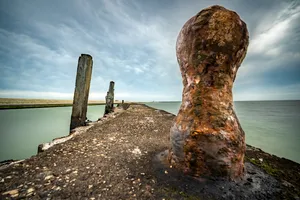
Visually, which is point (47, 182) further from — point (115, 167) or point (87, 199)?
point (115, 167)

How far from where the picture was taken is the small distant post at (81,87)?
5227 millimetres

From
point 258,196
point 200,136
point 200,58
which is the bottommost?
point 258,196

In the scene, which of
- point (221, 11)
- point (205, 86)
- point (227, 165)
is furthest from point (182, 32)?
point (227, 165)

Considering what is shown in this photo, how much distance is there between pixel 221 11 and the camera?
238cm

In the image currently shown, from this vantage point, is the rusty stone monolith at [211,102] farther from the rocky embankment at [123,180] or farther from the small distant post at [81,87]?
the small distant post at [81,87]

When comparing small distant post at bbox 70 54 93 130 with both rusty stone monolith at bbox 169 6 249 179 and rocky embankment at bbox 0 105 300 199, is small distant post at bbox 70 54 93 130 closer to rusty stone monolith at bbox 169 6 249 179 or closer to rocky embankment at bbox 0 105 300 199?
rocky embankment at bbox 0 105 300 199

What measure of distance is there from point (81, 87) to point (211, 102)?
15.9 ft

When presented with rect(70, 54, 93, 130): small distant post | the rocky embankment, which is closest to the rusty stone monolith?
the rocky embankment

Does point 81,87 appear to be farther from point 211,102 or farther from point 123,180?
point 211,102

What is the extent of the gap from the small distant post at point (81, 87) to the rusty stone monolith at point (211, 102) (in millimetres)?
4199

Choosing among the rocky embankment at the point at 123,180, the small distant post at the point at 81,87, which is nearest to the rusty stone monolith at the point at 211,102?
the rocky embankment at the point at 123,180

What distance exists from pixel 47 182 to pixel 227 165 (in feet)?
9.09

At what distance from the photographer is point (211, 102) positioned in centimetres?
236

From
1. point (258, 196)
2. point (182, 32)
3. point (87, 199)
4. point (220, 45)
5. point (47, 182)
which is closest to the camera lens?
point (87, 199)
